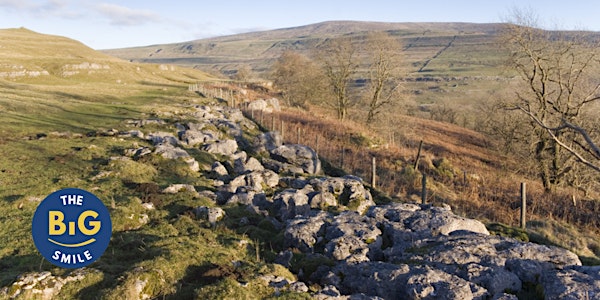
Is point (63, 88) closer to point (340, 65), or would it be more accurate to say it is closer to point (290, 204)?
point (340, 65)

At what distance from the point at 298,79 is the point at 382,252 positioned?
59.0 meters

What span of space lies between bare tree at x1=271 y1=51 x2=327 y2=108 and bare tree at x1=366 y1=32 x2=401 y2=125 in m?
11.3

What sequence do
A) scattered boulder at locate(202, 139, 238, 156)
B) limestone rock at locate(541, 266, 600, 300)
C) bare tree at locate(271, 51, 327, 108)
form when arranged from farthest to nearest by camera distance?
bare tree at locate(271, 51, 327, 108)
scattered boulder at locate(202, 139, 238, 156)
limestone rock at locate(541, 266, 600, 300)

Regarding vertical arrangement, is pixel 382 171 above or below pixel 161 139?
below

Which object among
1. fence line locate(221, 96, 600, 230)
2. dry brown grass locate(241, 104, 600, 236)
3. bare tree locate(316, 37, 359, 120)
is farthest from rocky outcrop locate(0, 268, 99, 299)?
bare tree locate(316, 37, 359, 120)

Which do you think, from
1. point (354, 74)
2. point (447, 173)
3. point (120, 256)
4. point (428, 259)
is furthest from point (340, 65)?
point (120, 256)

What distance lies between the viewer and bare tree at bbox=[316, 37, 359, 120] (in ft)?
169

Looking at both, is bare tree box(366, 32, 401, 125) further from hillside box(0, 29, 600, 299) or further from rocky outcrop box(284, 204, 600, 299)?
rocky outcrop box(284, 204, 600, 299)

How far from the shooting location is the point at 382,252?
37.2 feet

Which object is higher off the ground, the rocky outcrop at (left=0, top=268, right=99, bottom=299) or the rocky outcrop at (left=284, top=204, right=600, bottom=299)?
the rocky outcrop at (left=0, top=268, right=99, bottom=299)

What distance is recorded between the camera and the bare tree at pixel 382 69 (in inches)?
1818

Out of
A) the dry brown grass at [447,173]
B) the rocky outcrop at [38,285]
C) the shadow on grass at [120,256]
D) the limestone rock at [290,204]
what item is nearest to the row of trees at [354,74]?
the dry brown grass at [447,173]

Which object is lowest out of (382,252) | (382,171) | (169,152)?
(382,171)

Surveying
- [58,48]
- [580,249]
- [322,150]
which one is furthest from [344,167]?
[58,48]
